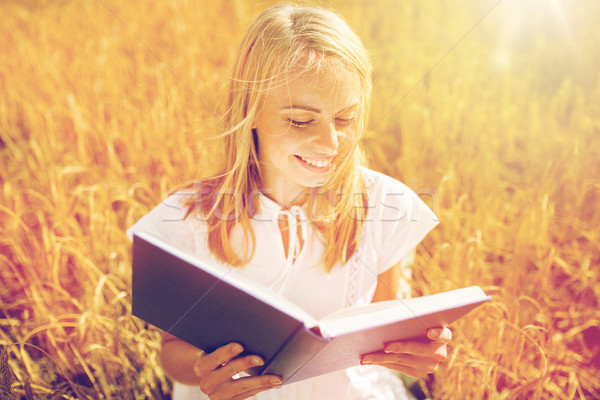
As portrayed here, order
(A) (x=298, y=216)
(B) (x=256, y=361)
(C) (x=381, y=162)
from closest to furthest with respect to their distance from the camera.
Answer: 1. (B) (x=256, y=361)
2. (A) (x=298, y=216)
3. (C) (x=381, y=162)

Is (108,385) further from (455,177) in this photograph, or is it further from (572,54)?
(572,54)

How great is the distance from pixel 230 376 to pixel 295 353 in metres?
0.20

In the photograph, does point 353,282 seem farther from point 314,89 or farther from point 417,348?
point 314,89

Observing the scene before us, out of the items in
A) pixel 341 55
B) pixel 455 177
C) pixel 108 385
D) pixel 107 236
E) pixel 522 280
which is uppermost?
pixel 341 55

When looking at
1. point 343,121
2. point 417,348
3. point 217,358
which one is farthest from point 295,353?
point 343,121

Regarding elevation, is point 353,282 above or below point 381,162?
above

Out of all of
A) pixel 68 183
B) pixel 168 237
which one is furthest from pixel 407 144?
pixel 68 183

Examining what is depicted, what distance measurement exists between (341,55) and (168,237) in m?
0.62

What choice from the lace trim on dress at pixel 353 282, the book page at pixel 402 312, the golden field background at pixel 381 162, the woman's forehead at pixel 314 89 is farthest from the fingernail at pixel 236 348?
the golden field background at pixel 381 162

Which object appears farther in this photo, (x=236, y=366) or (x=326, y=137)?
(x=326, y=137)

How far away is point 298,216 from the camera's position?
44.5 inches

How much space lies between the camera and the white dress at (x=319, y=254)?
3.72 feet

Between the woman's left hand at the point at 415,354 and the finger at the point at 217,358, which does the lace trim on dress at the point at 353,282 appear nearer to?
the woman's left hand at the point at 415,354

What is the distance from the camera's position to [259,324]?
0.74m
